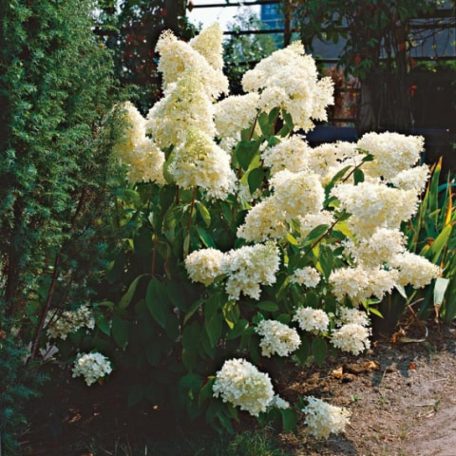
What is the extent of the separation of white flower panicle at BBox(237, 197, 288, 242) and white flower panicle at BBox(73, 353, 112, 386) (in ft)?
2.26

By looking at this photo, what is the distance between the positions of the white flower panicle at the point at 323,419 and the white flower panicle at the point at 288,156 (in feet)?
2.88

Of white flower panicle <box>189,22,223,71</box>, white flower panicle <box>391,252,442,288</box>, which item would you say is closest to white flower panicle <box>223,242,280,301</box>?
white flower panicle <box>391,252,442,288</box>

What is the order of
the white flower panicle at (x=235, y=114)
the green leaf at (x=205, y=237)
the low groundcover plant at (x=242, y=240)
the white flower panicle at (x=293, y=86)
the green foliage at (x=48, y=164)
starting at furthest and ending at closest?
1. the white flower panicle at (x=235, y=114)
2. the white flower panicle at (x=293, y=86)
3. the green leaf at (x=205, y=237)
4. the low groundcover plant at (x=242, y=240)
5. the green foliage at (x=48, y=164)

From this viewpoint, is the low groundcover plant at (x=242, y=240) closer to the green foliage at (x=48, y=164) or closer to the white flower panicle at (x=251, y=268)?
the white flower panicle at (x=251, y=268)

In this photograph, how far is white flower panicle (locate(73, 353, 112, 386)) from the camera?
9.91 ft

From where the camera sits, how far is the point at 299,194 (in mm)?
2781

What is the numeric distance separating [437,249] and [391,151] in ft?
4.06

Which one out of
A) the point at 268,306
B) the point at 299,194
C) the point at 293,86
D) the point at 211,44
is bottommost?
the point at 268,306

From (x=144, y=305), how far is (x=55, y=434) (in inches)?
23.5

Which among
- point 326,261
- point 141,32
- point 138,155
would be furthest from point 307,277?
point 141,32

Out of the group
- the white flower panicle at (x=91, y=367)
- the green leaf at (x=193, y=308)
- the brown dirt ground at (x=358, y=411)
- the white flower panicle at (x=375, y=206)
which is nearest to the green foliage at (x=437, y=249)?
the brown dirt ground at (x=358, y=411)

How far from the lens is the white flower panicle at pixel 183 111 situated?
294 centimetres

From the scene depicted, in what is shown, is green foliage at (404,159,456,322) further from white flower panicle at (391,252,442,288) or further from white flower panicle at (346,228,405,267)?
white flower panicle at (346,228,405,267)

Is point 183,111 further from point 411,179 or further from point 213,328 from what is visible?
point 411,179
